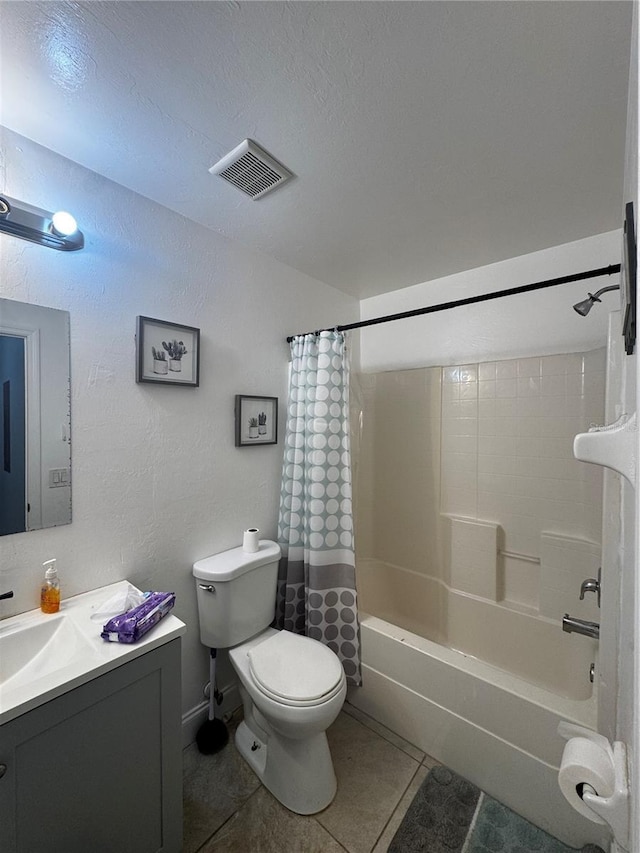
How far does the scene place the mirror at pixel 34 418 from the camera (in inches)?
44.6

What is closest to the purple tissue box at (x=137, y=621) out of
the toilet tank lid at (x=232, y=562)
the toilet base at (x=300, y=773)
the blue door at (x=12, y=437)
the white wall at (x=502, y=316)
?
the toilet tank lid at (x=232, y=562)

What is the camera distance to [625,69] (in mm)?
911

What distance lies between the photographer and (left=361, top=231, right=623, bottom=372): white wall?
1.75 meters

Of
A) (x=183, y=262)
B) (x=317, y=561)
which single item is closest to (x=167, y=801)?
(x=317, y=561)

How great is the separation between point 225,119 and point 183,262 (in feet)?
2.09

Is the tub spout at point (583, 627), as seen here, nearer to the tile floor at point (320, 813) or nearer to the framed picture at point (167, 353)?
the tile floor at point (320, 813)

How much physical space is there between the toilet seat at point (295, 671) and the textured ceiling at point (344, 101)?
188 centimetres

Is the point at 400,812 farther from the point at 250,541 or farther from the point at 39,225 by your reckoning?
the point at 39,225

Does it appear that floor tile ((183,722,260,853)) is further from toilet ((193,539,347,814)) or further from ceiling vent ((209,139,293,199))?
ceiling vent ((209,139,293,199))

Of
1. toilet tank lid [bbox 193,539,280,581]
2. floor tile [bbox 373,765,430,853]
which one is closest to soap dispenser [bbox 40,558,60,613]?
toilet tank lid [bbox 193,539,280,581]

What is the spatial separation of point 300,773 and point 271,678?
1.24ft

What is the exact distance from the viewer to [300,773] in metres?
1.35

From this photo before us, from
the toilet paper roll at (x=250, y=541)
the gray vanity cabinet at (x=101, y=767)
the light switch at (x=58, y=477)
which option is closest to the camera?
the gray vanity cabinet at (x=101, y=767)

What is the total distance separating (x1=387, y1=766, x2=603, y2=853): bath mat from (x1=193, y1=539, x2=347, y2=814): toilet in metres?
0.32
